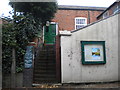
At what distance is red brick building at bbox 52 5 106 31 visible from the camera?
47.9 feet

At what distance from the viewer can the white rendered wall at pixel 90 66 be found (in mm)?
6855

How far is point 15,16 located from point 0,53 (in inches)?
90.7

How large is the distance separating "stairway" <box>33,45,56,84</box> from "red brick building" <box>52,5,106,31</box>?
620 centimetres

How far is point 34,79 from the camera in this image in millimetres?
7031

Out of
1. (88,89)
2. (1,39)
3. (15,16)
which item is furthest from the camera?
(15,16)

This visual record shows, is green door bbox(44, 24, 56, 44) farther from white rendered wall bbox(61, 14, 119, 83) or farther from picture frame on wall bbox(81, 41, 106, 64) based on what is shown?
picture frame on wall bbox(81, 41, 106, 64)

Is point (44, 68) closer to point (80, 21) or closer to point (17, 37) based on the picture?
point (17, 37)

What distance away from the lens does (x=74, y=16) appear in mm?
14914

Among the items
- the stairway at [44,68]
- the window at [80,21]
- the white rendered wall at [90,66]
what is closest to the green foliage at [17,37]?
the stairway at [44,68]

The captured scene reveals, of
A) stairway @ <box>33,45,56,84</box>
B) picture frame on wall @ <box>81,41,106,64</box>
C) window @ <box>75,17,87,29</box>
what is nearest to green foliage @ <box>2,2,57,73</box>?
stairway @ <box>33,45,56,84</box>

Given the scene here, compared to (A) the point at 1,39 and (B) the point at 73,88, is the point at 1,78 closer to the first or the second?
(A) the point at 1,39

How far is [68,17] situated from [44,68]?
331 inches

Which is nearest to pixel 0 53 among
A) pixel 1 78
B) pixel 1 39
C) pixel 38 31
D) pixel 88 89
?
pixel 1 39

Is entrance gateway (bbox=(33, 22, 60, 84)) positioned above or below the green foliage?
below
